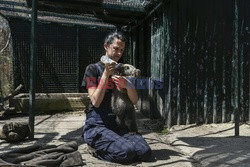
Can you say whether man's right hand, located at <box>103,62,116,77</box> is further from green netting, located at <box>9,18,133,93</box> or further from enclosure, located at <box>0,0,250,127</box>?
green netting, located at <box>9,18,133,93</box>

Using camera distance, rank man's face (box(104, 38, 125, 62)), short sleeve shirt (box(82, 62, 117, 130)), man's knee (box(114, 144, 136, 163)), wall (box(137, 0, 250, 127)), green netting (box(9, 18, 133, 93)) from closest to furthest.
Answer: man's knee (box(114, 144, 136, 163)), man's face (box(104, 38, 125, 62)), short sleeve shirt (box(82, 62, 117, 130)), wall (box(137, 0, 250, 127)), green netting (box(9, 18, 133, 93))

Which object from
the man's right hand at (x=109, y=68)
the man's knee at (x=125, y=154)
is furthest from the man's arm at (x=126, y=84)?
the man's knee at (x=125, y=154)

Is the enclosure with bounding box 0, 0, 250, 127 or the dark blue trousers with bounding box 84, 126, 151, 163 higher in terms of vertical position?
the enclosure with bounding box 0, 0, 250, 127

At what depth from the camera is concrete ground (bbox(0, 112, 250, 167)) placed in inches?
148

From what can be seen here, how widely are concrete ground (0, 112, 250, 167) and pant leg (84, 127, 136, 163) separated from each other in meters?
0.09

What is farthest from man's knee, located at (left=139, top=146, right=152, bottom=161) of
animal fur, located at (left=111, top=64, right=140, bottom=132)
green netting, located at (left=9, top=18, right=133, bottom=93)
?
green netting, located at (left=9, top=18, right=133, bottom=93)

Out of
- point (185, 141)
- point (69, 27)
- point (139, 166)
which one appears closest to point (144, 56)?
point (69, 27)

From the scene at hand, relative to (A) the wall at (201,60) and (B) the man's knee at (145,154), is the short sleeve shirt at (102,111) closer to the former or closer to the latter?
(B) the man's knee at (145,154)

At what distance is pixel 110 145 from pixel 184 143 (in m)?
1.55

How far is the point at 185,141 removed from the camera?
490 centimetres

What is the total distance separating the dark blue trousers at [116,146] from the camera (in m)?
3.60

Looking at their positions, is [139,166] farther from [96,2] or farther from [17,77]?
[17,77]

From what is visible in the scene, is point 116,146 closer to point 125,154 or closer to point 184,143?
point 125,154

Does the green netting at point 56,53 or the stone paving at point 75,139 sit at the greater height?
the green netting at point 56,53
